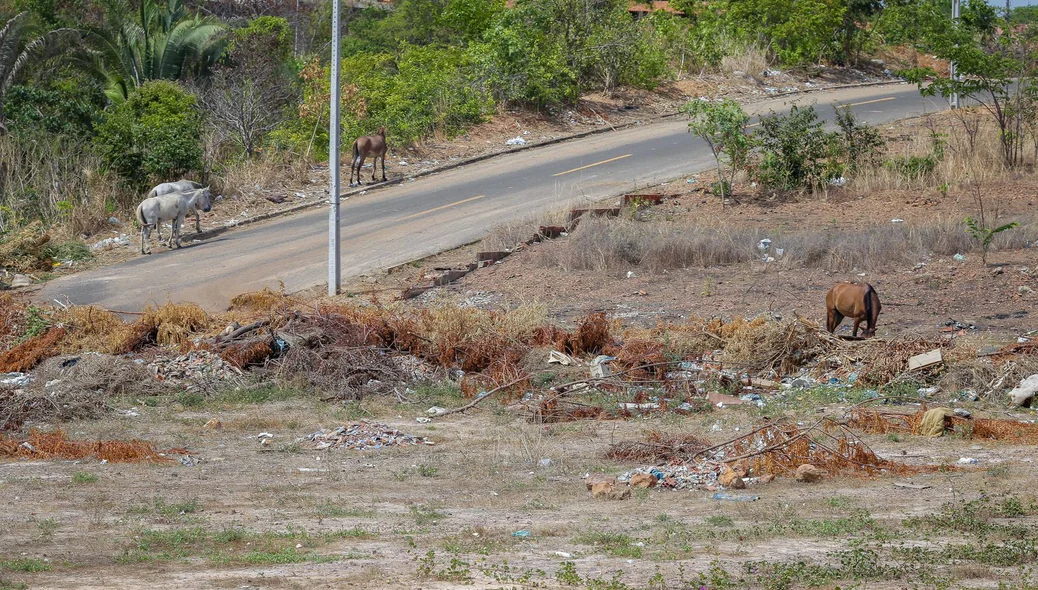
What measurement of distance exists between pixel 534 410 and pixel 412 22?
3898 centimetres

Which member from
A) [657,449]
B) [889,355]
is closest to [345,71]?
[889,355]

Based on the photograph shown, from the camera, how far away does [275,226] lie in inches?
922

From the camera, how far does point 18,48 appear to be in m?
30.5

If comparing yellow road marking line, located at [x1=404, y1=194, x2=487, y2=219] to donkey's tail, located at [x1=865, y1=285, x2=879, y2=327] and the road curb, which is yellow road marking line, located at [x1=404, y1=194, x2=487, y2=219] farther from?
donkey's tail, located at [x1=865, y1=285, x2=879, y2=327]

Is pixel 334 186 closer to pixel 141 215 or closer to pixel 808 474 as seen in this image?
pixel 141 215

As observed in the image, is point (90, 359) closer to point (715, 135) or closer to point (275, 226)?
point (275, 226)

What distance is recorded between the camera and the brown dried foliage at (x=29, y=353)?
14.1m

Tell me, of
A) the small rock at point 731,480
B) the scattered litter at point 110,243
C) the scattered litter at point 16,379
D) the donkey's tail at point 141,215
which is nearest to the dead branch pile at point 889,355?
the small rock at point 731,480

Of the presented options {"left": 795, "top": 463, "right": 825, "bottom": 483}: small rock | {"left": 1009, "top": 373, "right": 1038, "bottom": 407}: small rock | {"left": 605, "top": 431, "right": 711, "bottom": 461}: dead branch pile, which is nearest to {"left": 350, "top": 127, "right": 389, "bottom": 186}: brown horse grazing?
{"left": 605, "top": 431, "right": 711, "bottom": 461}: dead branch pile

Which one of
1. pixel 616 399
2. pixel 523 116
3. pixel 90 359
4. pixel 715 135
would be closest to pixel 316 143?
pixel 523 116

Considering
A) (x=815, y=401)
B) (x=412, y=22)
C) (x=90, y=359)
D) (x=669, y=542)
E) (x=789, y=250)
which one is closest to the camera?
(x=669, y=542)

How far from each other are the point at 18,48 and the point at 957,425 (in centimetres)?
2751

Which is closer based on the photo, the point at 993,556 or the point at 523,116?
the point at 993,556

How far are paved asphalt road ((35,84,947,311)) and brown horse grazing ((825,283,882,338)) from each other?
28.4 feet
